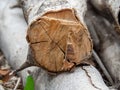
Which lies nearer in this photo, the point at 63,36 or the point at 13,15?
the point at 63,36

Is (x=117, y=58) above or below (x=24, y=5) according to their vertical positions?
below

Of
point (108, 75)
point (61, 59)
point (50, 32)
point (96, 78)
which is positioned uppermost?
point (50, 32)

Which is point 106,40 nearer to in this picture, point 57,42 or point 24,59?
point 24,59

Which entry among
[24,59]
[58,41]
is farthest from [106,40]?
[58,41]

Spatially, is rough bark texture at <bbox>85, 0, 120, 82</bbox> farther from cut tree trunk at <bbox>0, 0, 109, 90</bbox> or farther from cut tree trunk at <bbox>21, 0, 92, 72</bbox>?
cut tree trunk at <bbox>21, 0, 92, 72</bbox>

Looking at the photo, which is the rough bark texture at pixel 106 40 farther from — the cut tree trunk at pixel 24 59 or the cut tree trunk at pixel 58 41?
the cut tree trunk at pixel 58 41

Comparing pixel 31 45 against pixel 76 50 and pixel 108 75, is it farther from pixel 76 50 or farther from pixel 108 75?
pixel 108 75

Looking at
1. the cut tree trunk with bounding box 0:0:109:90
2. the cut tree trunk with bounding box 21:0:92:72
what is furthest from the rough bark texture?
the cut tree trunk with bounding box 21:0:92:72

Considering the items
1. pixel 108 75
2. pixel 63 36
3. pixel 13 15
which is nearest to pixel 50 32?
pixel 63 36
